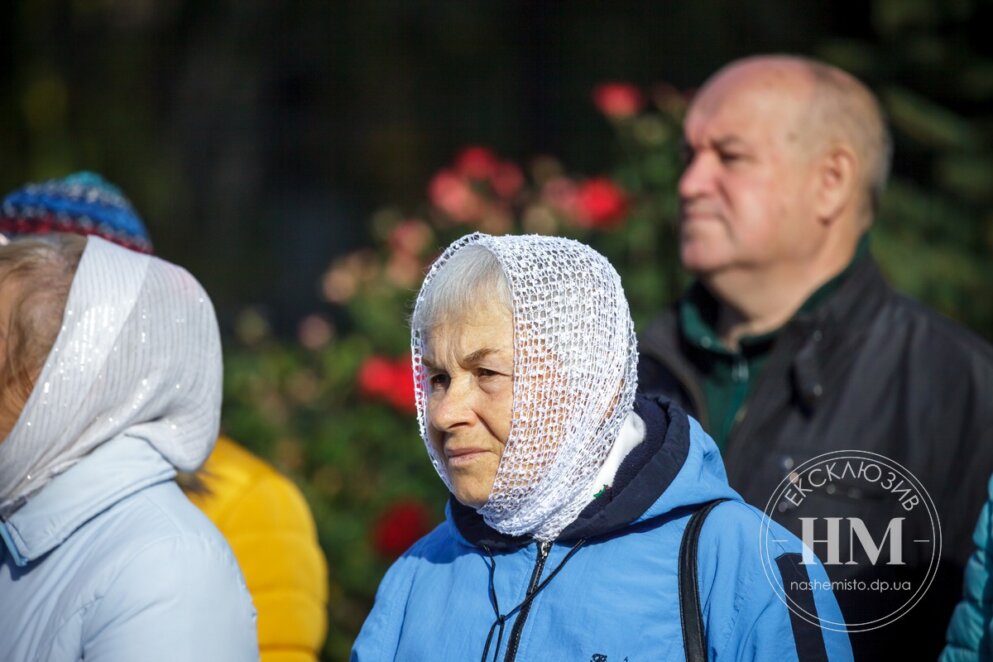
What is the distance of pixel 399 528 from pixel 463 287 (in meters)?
2.58

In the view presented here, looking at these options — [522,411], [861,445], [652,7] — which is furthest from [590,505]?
[652,7]

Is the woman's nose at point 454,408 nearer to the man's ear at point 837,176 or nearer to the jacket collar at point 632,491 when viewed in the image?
the jacket collar at point 632,491

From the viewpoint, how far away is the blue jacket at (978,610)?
223cm

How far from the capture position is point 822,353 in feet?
10.3

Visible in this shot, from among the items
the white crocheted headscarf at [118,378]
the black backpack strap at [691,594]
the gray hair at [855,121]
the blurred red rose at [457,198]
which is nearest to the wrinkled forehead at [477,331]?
the black backpack strap at [691,594]

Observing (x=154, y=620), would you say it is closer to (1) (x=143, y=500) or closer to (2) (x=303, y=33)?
(1) (x=143, y=500)

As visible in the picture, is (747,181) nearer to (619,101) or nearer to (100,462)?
(619,101)

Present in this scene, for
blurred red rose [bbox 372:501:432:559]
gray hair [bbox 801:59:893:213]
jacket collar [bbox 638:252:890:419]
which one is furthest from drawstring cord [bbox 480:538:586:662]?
blurred red rose [bbox 372:501:432:559]

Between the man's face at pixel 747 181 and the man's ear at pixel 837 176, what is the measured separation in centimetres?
5

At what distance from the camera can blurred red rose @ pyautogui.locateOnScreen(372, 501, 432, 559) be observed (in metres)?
4.56

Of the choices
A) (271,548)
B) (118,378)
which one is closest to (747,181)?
(271,548)

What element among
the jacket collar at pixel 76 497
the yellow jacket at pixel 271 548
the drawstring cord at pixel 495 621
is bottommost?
the yellow jacket at pixel 271 548

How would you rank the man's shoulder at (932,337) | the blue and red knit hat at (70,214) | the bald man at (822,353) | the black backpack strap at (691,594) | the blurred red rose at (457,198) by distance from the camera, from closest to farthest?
the black backpack strap at (691,594)
the bald man at (822,353)
the man's shoulder at (932,337)
the blue and red knit hat at (70,214)
the blurred red rose at (457,198)

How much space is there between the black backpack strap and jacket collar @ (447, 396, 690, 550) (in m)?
0.08
